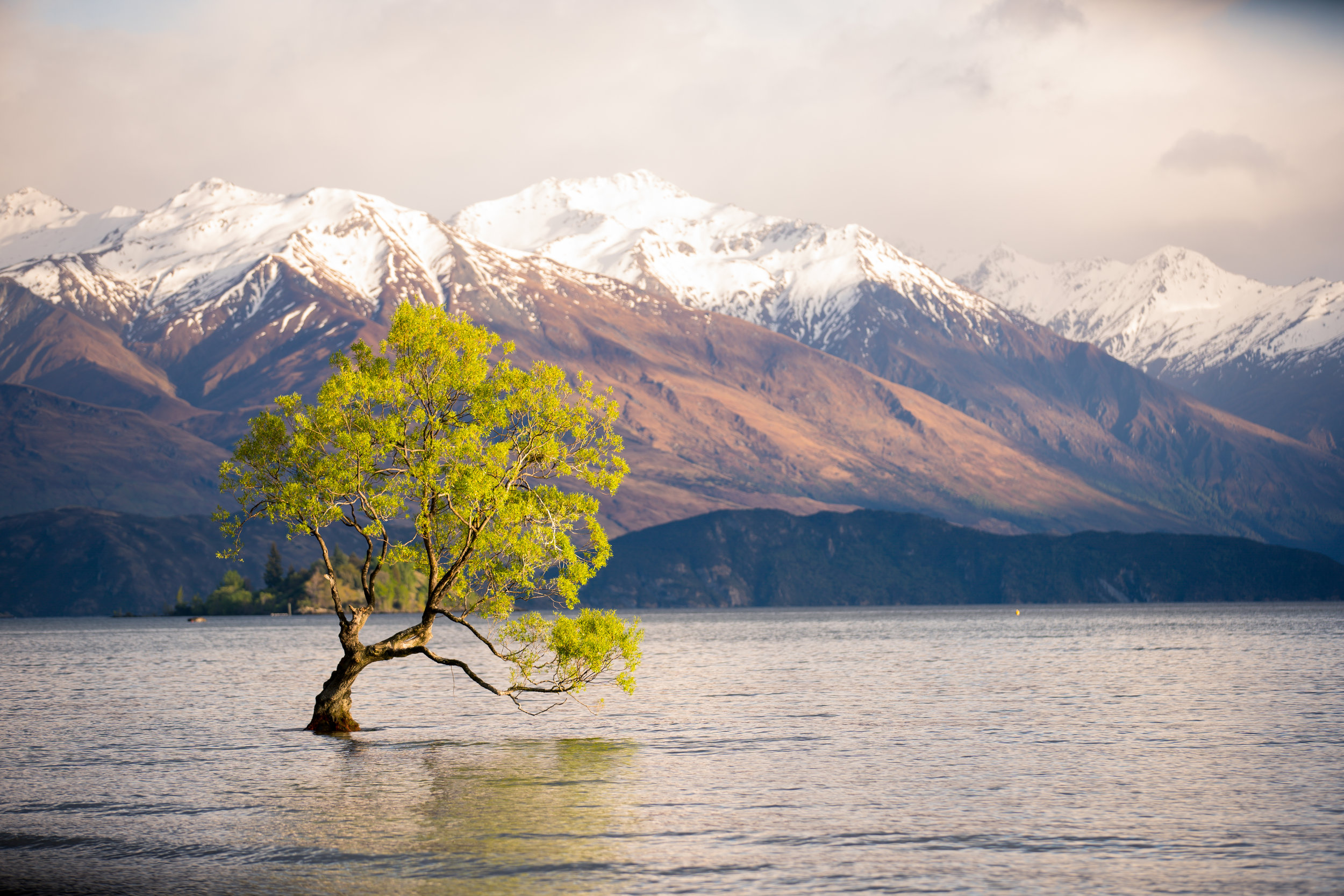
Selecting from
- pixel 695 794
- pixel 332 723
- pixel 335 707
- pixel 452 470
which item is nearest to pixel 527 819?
pixel 695 794

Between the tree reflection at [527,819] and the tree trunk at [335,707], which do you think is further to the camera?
the tree trunk at [335,707]

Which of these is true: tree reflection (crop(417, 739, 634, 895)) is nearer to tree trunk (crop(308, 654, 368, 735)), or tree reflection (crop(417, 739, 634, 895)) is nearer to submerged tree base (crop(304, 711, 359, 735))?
tree trunk (crop(308, 654, 368, 735))

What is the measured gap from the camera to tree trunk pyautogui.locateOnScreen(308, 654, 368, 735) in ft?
237

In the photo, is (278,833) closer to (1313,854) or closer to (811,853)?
(811,853)

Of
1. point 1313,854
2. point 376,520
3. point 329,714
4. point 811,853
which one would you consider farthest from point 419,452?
point 1313,854

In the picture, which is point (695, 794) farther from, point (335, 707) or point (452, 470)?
point (335, 707)

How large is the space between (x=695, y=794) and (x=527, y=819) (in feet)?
27.8

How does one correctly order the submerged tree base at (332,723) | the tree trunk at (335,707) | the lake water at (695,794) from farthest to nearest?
the submerged tree base at (332,723) < the tree trunk at (335,707) < the lake water at (695,794)

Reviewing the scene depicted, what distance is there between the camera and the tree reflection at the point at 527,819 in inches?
1565

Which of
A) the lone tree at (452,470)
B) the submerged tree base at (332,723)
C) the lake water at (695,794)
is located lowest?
the lake water at (695,794)

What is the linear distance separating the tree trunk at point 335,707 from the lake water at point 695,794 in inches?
58.7

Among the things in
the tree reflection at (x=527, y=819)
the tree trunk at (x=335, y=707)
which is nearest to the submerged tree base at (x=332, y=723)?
the tree trunk at (x=335, y=707)

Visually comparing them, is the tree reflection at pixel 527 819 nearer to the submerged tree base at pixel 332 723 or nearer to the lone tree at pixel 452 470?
the lone tree at pixel 452 470

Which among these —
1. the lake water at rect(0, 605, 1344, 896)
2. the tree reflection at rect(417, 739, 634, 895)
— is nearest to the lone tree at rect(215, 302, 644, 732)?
the tree reflection at rect(417, 739, 634, 895)
